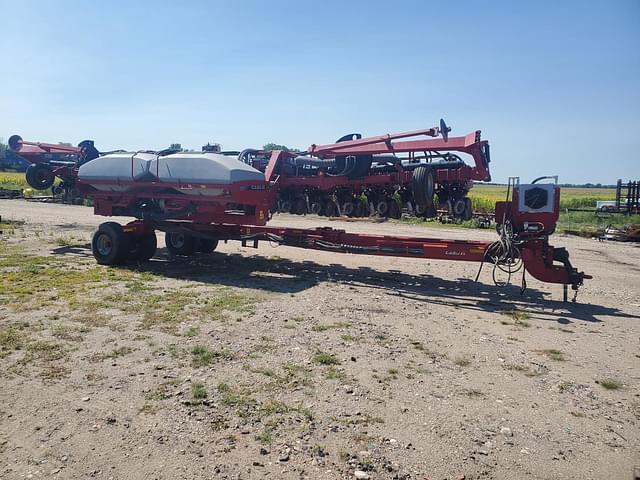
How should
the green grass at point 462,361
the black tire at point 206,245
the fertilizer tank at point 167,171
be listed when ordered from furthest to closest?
the black tire at point 206,245 < the fertilizer tank at point 167,171 < the green grass at point 462,361

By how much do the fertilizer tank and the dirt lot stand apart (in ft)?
7.53

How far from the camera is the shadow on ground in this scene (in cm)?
832

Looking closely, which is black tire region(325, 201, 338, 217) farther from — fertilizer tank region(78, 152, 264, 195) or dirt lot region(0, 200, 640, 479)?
dirt lot region(0, 200, 640, 479)

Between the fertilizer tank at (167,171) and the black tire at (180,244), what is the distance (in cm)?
180

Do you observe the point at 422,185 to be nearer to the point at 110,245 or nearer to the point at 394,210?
A: the point at 394,210

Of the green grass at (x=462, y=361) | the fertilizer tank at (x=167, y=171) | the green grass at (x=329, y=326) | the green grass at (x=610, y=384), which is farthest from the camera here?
the fertilizer tank at (x=167, y=171)

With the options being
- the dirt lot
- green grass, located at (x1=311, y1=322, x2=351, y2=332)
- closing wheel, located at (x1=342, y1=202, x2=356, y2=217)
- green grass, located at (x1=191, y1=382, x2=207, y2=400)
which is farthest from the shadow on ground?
green grass, located at (x1=191, y1=382, x2=207, y2=400)

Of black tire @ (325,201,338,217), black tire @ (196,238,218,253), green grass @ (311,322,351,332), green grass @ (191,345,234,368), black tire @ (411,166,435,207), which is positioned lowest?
green grass @ (191,345,234,368)

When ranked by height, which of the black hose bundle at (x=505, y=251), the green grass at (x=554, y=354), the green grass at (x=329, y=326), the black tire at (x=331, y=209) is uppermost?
the black tire at (x=331, y=209)

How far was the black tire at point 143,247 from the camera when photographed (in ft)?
37.7

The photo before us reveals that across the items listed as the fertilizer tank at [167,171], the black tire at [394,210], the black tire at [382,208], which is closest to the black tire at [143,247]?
the fertilizer tank at [167,171]

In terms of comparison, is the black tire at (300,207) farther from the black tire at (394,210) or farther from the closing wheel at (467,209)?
the closing wheel at (467,209)

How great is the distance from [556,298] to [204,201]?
7.33 metres

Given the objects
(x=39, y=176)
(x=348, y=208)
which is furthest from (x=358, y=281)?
(x=39, y=176)
